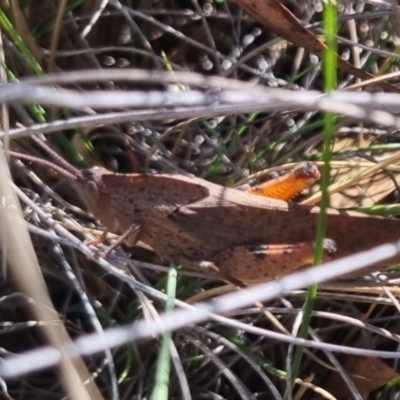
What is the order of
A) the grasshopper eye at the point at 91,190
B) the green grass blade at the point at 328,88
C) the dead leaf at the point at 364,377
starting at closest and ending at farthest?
the green grass blade at the point at 328,88 < the grasshopper eye at the point at 91,190 < the dead leaf at the point at 364,377

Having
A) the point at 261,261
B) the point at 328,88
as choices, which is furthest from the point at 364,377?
the point at 328,88

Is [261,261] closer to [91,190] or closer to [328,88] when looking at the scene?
[91,190]

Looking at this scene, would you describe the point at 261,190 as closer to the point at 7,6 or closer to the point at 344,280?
the point at 344,280

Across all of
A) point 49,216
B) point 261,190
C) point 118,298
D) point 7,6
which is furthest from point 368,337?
point 7,6

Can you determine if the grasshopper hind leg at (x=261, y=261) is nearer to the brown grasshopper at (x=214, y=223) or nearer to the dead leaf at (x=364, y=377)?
the brown grasshopper at (x=214, y=223)

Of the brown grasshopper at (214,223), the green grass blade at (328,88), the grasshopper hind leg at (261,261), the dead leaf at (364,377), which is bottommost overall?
the dead leaf at (364,377)

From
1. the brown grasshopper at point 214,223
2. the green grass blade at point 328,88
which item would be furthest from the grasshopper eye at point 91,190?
the green grass blade at point 328,88

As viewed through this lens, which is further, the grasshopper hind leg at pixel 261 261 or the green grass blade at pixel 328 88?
the grasshopper hind leg at pixel 261 261
